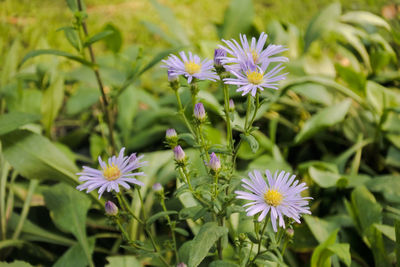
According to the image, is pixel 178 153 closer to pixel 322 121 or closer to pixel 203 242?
pixel 203 242

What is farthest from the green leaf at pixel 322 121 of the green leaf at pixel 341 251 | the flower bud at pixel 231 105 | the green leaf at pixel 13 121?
the green leaf at pixel 13 121

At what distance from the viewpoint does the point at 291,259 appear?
4.00 feet

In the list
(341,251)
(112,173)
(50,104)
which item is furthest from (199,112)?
(50,104)

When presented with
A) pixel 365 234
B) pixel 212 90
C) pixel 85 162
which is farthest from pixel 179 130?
pixel 365 234

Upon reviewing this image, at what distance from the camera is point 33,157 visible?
123 centimetres

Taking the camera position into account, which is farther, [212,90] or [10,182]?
[212,90]

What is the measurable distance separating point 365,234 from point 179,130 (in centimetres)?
78

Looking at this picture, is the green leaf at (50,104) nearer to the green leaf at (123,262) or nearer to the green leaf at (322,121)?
the green leaf at (123,262)

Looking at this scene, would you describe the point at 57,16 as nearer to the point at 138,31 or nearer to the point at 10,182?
the point at 138,31

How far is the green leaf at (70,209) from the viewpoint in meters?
1.23

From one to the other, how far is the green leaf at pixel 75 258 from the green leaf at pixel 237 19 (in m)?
1.23

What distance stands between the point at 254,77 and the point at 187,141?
0.75 ft

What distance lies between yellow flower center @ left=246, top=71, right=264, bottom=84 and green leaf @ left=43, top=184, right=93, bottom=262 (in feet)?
2.49

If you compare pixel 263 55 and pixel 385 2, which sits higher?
pixel 385 2
